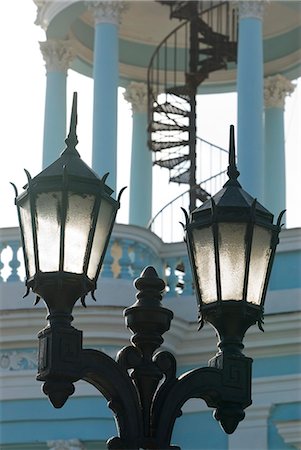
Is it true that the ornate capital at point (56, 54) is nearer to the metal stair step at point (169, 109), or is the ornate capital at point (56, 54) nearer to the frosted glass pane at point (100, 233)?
the metal stair step at point (169, 109)

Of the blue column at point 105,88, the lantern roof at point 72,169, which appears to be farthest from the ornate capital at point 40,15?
the lantern roof at point 72,169

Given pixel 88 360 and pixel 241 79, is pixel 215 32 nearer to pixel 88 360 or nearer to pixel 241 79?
pixel 241 79

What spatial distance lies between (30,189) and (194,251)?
872 mm

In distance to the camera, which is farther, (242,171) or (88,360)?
(242,171)

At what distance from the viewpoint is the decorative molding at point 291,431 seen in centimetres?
1706

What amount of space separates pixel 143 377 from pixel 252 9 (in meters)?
11.9

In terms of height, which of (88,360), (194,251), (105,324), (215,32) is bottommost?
(88,360)

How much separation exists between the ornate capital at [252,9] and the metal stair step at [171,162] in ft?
10.8

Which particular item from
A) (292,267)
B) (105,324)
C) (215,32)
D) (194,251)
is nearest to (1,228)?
(105,324)

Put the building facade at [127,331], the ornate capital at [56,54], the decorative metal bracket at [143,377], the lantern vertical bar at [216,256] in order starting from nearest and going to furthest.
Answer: the decorative metal bracket at [143,377]
the lantern vertical bar at [216,256]
the building facade at [127,331]
the ornate capital at [56,54]

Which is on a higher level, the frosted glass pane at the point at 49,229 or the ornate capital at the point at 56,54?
the ornate capital at the point at 56,54

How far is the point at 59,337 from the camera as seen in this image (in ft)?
25.3

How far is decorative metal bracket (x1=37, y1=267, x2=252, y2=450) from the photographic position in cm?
772

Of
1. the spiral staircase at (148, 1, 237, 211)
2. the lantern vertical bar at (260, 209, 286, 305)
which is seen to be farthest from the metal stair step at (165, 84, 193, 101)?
the lantern vertical bar at (260, 209, 286, 305)
